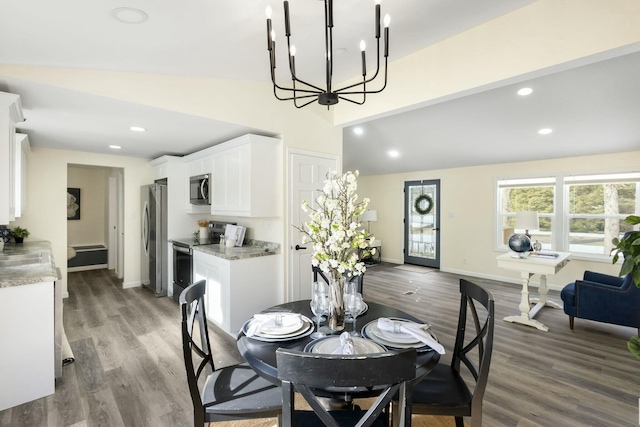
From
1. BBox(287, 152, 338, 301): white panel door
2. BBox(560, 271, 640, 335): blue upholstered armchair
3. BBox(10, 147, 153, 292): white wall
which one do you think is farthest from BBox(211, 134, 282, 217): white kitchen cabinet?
BBox(560, 271, 640, 335): blue upholstered armchair

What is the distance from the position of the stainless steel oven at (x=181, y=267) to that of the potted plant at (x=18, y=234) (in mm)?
1877

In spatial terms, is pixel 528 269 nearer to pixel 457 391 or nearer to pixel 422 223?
pixel 457 391

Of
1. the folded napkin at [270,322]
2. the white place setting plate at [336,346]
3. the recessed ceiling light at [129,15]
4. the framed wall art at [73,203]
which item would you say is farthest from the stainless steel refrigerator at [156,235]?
the white place setting plate at [336,346]

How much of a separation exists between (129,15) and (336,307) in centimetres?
192

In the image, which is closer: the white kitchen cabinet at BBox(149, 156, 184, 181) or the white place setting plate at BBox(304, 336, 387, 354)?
the white place setting plate at BBox(304, 336, 387, 354)

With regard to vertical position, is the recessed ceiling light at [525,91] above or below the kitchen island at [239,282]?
above

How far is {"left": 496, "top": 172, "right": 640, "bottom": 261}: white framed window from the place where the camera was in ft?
15.8

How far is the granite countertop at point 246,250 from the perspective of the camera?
132 inches

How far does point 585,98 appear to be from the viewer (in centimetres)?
357

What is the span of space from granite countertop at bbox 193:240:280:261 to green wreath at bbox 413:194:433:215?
4.59 m

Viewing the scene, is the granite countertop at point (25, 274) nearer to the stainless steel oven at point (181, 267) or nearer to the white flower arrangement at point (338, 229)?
the stainless steel oven at point (181, 267)

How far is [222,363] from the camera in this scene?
275cm

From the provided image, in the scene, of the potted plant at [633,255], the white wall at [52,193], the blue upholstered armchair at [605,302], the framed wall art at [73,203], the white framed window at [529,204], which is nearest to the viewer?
the potted plant at [633,255]

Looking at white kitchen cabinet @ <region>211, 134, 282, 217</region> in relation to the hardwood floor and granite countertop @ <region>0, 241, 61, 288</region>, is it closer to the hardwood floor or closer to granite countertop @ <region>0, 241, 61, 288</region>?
the hardwood floor
